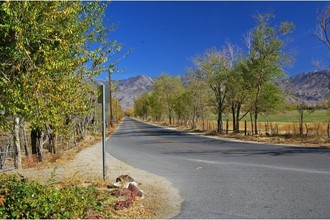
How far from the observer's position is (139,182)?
11.0 metres

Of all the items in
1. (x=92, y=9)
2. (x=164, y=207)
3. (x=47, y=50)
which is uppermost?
(x=92, y=9)

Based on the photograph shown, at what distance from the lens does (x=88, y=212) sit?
697cm

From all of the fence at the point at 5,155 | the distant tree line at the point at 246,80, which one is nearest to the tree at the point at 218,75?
the distant tree line at the point at 246,80

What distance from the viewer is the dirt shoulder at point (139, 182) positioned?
7.67 metres

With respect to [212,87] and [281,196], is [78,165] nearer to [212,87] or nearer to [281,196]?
[281,196]

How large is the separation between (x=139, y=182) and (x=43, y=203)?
175 inches

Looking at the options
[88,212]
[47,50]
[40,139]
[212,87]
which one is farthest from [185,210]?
[212,87]

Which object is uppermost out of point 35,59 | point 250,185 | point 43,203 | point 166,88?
point 166,88

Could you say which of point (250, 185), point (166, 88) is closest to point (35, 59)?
point (250, 185)

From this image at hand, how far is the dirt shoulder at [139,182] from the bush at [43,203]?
2.05 feet

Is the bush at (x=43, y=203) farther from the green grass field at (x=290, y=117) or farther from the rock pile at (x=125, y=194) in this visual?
the green grass field at (x=290, y=117)

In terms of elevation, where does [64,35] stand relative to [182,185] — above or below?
above

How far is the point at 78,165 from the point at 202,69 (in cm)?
3169

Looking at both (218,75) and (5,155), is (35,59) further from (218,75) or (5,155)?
(218,75)
